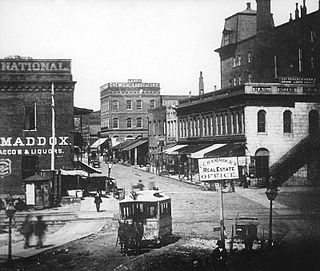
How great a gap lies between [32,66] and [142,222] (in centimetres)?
1068

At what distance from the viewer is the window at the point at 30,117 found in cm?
2059

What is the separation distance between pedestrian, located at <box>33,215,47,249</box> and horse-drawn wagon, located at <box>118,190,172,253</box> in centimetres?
280

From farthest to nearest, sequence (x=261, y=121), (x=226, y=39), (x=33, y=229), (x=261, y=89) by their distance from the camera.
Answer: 1. (x=226, y=39)
2. (x=261, y=89)
3. (x=261, y=121)
4. (x=33, y=229)

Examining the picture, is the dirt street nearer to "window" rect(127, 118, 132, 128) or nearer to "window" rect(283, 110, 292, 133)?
"window" rect(127, 118, 132, 128)

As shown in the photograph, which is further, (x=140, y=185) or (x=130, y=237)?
(x=140, y=185)

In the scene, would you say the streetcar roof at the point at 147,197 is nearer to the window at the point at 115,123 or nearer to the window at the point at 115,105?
the window at the point at 115,105

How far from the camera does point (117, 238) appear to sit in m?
14.3

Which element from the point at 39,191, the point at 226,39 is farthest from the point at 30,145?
the point at 226,39

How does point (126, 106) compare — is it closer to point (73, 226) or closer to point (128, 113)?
point (128, 113)

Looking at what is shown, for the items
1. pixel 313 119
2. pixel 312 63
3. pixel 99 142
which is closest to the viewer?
pixel 99 142

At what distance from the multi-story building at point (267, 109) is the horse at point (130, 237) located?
24.6 ft

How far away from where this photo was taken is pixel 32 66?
68.5 feet

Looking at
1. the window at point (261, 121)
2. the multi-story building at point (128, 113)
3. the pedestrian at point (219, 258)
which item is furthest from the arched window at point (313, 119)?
the pedestrian at point (219, 258)

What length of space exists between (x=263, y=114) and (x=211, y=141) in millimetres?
3699
